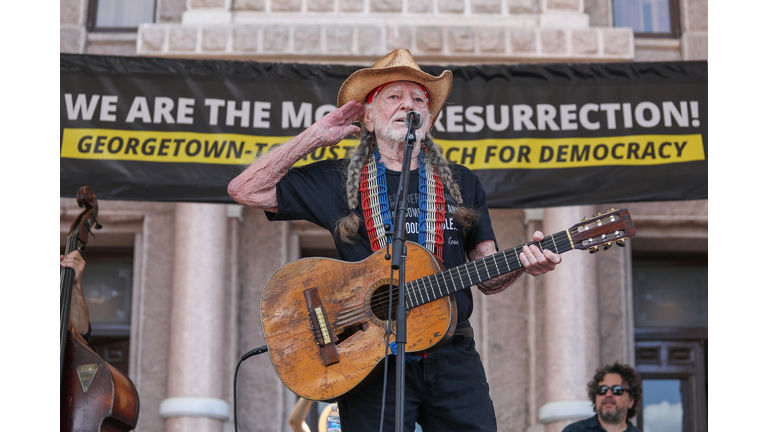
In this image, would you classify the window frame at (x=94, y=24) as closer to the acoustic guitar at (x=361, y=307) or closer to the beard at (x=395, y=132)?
the beard at (x=395, y=132)

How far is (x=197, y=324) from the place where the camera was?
6527 mm

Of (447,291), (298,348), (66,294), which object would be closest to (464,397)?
(447,291)

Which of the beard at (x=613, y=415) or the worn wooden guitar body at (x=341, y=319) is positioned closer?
the worn wooden guitar body at (x=341, y=319)

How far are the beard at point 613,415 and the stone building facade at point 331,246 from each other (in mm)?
607

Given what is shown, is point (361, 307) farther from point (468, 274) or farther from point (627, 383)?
point (627, 383)

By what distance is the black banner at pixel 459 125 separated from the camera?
5867 mm

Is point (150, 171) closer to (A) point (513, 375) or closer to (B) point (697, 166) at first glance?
(A) point (513, 375)

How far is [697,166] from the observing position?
19.4ft

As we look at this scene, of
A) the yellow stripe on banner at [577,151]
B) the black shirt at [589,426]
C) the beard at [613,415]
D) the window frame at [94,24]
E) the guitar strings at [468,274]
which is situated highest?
the window frame at [94,24]

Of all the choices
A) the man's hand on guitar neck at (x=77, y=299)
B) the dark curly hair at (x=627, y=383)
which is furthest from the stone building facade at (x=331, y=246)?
the man's hand on guitar neck at (x=77, y=299)

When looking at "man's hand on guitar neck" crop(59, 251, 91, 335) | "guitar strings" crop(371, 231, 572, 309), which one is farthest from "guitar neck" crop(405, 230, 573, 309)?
"man's hand on guitar neck" crop(59, 251, 91, 335)

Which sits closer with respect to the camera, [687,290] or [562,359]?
[562,359]

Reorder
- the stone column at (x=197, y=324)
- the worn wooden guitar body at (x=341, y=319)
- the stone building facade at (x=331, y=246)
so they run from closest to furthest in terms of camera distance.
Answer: the worn wooden guitar body at (x=341, y=319) < the stone column at (x=197, y=324) < the stone building facade at (x=331, y=246)

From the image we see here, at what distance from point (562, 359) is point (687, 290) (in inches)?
64.3
